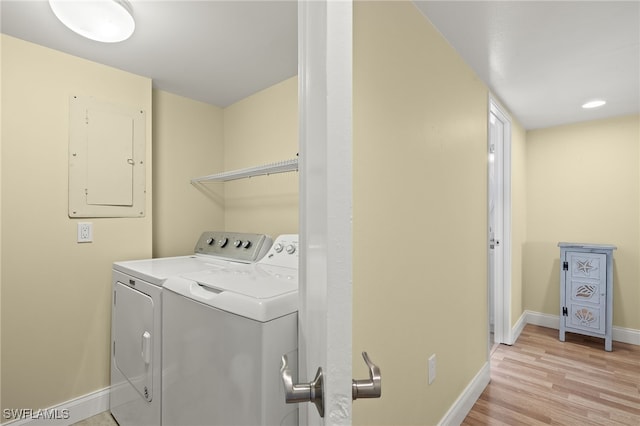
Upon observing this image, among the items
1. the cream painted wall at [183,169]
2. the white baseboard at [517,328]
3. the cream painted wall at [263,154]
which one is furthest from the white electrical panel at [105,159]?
the white baseboard at [517,328]

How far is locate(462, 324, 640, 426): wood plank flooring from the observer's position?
1801mm

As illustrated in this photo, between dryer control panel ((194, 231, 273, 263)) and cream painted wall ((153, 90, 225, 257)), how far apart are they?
316 mm

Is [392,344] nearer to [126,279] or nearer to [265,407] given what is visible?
[265,407]

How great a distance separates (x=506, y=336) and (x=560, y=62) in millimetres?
2341

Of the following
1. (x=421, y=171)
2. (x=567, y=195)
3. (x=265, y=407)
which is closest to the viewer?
(x=265, y=407)

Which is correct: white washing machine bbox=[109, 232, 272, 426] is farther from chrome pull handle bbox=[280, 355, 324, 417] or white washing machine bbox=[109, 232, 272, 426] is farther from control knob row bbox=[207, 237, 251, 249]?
chrome pull handle bbox=[280, 355, 324, 417]

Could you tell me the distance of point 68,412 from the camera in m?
1.70

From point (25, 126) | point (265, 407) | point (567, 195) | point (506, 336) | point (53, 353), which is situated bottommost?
point (506, 336)

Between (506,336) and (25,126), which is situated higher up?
(25,126)

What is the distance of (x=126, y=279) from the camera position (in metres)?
1.60

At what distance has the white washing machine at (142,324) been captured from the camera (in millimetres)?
1286

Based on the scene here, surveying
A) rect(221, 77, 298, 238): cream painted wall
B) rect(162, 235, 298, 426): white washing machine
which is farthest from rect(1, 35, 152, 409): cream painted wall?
rect(162, 235, 298, 426): white washing machine

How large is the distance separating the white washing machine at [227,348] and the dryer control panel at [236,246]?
1.68ft

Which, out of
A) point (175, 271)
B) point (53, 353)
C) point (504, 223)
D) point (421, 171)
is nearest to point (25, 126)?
point (175, 271)
